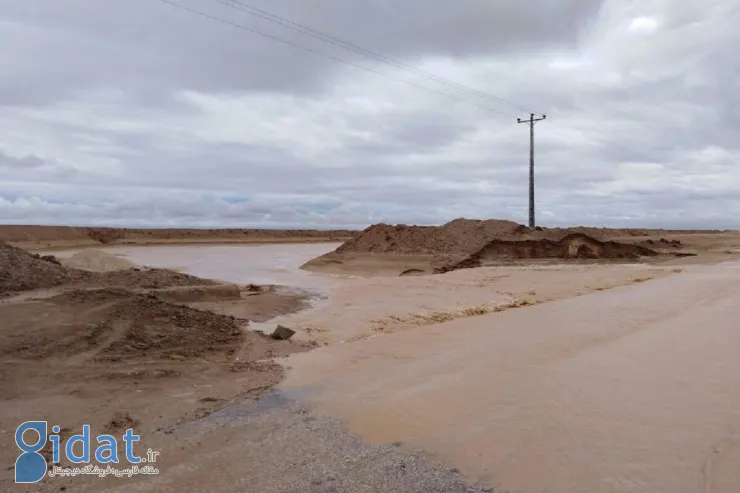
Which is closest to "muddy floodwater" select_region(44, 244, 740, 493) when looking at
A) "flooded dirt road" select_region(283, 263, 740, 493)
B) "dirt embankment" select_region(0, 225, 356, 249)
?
"flooded dirt road" select_region(283, 263, 740, 493)

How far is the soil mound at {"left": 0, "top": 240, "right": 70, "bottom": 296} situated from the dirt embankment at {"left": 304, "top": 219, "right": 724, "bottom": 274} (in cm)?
1257

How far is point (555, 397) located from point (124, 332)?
17.1 ft

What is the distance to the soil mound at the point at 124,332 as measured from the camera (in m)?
6.77

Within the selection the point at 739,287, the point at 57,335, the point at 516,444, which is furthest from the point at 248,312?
the point at 739,287

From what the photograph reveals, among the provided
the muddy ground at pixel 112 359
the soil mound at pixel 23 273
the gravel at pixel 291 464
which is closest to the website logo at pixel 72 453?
the muddy ground at pixel 112 359

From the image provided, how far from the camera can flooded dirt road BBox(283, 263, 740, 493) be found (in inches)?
161

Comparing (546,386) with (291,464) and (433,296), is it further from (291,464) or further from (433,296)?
(433,296)

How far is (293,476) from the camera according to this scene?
3.96 metres

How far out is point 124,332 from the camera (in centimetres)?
739

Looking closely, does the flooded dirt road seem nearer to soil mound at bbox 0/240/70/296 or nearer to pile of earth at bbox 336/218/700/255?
soil mound at bbox 0/240/70/296

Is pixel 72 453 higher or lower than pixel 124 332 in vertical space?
lower

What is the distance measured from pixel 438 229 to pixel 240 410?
22278 millimetres

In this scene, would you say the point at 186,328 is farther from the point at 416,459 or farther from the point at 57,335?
the point at 416,459

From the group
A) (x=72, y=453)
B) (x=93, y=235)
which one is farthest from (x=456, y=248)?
(x=93, y=235)
